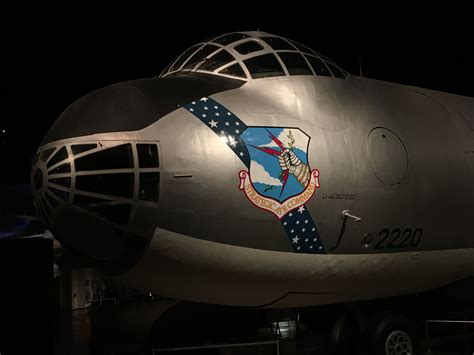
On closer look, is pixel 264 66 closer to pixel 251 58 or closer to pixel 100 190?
pixel 251 58

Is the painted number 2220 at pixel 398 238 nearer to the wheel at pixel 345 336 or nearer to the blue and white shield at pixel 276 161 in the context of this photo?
the blue and white shield at pixel 276 161

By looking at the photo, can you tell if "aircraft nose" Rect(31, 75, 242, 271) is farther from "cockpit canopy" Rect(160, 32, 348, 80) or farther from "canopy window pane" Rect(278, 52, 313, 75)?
"canopy window pane" Rect(278, 52, 313, 75)

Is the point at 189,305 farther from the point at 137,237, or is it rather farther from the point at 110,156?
the point at 110,156

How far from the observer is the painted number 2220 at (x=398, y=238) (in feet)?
23.5

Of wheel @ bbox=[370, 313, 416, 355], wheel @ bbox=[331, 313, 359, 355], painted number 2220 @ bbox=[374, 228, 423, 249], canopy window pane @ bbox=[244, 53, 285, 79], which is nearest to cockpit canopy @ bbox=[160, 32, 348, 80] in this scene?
canopy window pane @ bbox=[244, 53, 285, 79]

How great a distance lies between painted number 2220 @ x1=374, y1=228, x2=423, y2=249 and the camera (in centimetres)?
716

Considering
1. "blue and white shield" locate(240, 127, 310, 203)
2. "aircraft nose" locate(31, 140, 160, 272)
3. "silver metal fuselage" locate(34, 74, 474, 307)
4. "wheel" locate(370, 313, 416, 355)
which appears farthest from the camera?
"wheel" locate(370, 313, 416, 355)

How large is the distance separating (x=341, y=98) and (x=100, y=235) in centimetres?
366

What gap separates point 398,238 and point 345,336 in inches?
78.9

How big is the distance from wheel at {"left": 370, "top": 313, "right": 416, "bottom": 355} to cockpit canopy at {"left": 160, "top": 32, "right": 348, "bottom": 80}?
350cm

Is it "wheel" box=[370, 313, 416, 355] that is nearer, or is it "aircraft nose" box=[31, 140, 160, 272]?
"aircraft nose" box=[31, 140, 160, 272]

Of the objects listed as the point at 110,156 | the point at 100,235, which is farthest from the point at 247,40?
the point at 100,235

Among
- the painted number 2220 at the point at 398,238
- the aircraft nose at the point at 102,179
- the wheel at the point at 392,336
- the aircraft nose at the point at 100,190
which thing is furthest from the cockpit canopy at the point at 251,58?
the wheel at the point at 392,336

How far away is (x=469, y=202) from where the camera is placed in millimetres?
8203
